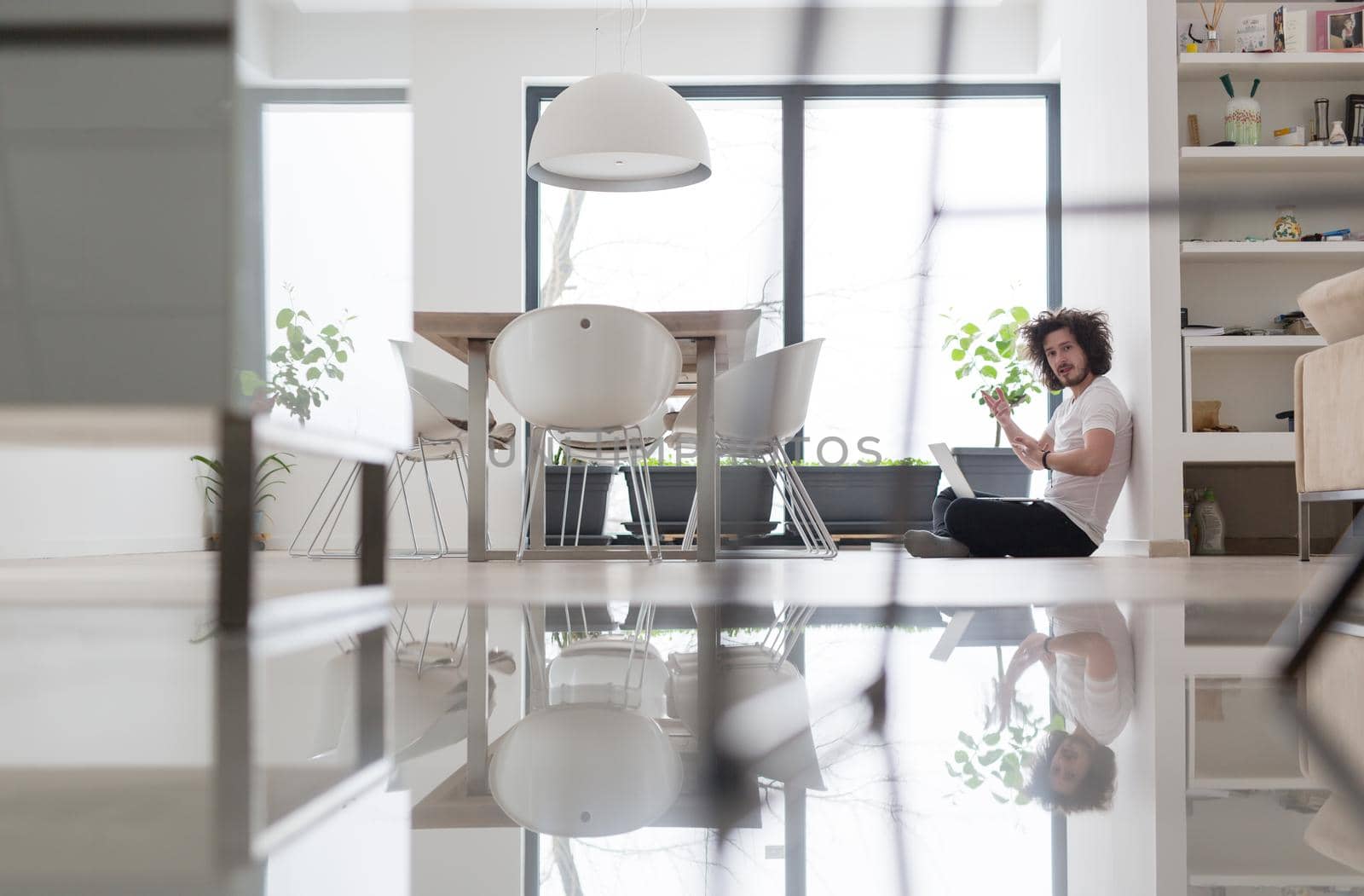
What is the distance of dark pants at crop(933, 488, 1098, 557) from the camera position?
3592 millimetres

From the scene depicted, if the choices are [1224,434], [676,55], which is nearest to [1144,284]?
[1224,434]

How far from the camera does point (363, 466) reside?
1366 millimetres

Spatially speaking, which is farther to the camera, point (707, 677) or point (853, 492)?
point (853, 492)

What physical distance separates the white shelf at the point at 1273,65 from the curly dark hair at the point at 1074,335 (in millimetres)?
1036

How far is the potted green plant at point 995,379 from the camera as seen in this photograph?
5.02 metres

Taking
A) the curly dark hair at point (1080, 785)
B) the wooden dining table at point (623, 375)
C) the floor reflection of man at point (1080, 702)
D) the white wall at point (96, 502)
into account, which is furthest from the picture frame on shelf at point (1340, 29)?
the curly dark hair at point (1080, 785)

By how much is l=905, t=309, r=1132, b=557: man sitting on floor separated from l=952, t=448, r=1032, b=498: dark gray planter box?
43.2 inches

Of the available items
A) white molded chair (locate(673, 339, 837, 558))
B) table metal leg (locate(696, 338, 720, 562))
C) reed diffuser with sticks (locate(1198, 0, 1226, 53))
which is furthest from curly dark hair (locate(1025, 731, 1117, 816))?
reed diffuser with sticks (locate(1198, 0, 1226, 53))

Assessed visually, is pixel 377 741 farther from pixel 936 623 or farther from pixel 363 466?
pixel 363 466

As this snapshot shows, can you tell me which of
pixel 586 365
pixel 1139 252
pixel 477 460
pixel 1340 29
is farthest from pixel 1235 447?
pixel 477 460

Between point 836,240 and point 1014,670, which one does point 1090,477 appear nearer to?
point 836,240

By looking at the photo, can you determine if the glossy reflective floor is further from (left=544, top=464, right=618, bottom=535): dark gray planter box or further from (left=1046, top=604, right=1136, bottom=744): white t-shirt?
(left=544, top=464, right=618, bottom=535): dark gray planter box

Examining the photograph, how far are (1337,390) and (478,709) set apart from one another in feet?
4.79

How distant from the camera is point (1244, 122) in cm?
407
